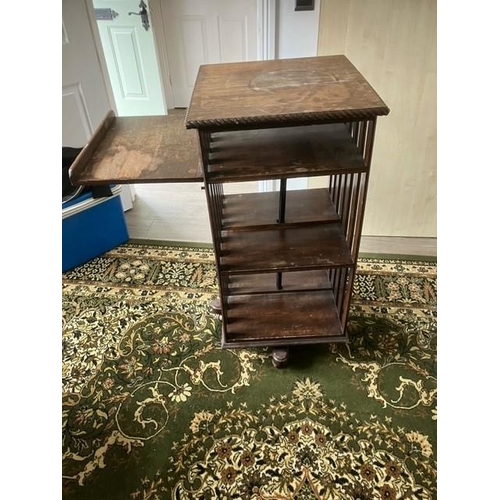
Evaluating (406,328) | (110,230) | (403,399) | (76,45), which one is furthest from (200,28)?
(403,399)

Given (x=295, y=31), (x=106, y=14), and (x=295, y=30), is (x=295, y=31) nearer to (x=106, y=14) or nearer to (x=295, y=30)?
(x=295, y=30)

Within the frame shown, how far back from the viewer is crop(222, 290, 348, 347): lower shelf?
1533 millimetres

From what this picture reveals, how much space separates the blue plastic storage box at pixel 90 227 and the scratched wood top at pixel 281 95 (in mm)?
1006

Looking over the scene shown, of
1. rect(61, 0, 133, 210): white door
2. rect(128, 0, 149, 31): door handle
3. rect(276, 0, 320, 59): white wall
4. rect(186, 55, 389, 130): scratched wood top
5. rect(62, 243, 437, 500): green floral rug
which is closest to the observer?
rect(186, 55, 389, 130): scratched wood top

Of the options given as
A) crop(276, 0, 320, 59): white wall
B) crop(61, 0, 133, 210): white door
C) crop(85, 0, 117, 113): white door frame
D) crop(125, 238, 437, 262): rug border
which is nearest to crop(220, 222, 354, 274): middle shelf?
crop(125, 238, 437, 262): rug border

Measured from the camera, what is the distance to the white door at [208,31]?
3.22m

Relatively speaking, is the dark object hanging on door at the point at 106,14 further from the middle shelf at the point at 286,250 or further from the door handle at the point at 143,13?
the middle shelf at the point at 286,250

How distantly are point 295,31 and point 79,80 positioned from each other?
1.12 meters

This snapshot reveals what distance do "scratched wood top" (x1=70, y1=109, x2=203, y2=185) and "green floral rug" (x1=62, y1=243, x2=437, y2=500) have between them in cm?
82

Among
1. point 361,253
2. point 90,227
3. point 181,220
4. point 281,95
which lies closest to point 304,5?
point 281,95

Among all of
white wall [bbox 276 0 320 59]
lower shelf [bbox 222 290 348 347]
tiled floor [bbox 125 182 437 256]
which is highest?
white wall [bbox 276 0 320 59]

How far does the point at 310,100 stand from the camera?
103cm

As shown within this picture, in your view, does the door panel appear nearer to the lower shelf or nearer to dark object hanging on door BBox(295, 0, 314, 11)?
dark object hanging on door BBox(295, 0, 314, 11)

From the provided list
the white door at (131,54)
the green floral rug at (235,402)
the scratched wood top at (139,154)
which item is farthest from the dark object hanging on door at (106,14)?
the green floral rug at (235,402)
